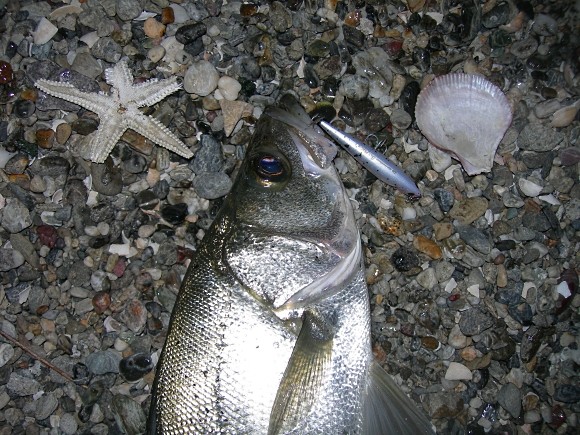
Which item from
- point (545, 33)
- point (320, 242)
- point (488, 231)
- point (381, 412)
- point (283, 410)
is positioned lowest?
point (381, 412)

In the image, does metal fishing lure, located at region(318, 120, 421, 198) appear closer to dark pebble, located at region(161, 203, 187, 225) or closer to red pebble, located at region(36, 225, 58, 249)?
dark pebble, located at region(161, 203, 187, 225)

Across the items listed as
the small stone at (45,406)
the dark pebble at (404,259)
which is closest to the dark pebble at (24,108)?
the small stone at (45,406)

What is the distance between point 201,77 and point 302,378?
5.82ft

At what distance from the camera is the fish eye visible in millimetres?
2205

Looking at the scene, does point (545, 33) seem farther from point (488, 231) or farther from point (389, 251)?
point (389, 251)

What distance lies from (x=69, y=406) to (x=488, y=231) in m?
2.69

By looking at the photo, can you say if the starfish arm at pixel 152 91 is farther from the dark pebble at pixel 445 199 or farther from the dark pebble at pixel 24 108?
the dark pebble at pixel 445 199

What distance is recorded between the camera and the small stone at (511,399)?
270cm

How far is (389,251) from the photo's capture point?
2.76 meters

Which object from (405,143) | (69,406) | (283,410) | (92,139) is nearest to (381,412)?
(283,410)

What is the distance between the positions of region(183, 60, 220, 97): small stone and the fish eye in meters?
0.79

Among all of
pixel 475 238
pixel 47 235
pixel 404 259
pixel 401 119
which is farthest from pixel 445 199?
pixel 47 235

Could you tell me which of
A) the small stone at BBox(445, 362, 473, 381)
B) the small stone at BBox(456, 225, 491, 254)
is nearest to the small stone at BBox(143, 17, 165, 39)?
the small stone at BBox(456, 225, 491, 254)

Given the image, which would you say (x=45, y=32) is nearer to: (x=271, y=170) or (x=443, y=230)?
(x=271, y=170)
